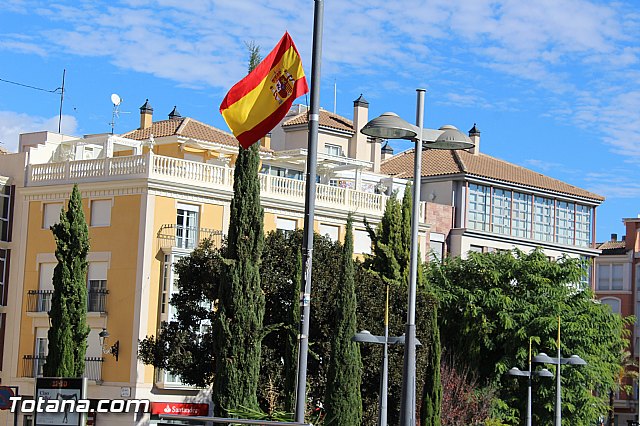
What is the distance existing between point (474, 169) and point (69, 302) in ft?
104

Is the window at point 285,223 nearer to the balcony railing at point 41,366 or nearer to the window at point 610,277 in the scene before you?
the balcony railing at point 41,366

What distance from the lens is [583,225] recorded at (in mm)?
73000

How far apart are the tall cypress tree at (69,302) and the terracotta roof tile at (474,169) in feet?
95.0

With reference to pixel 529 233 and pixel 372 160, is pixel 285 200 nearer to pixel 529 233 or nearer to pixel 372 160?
pixel 372 160

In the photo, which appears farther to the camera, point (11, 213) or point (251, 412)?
point (11, 213)

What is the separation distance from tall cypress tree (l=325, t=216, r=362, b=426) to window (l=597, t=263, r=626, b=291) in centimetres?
5811

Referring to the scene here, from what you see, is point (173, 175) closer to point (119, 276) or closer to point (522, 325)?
point (119, 276)

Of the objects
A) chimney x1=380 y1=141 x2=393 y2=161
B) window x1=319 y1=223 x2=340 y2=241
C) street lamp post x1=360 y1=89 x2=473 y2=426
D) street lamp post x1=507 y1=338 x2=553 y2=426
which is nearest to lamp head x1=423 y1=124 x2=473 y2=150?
street lamp post x1=360 y1=89 x2=473 y2=426

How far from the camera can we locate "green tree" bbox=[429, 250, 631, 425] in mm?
52688

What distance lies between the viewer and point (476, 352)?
5319cm

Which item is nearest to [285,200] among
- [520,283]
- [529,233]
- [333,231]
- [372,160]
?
[333,231]

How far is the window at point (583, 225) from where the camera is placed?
72438mm

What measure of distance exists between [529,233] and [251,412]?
50325mm

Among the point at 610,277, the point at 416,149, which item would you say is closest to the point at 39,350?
the point at 416,149
